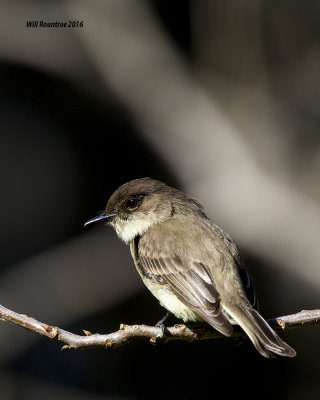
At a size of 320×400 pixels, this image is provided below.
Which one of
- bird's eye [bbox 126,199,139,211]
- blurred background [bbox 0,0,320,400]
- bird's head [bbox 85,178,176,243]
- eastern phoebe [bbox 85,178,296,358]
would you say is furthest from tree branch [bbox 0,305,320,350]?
blurred background [bbox 0,0,320,400]

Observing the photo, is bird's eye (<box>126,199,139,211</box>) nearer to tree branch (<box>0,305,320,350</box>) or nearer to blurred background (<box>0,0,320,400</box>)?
tree branch (<box>0,305,320,350</box>)

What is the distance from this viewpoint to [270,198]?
28.6ft

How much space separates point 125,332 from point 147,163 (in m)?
5.93

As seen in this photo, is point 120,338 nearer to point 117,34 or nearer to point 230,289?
point 230,289

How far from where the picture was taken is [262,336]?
12.6 feet

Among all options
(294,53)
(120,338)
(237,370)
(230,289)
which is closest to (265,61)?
(294,53)

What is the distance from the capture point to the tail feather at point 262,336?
3776 millimetres

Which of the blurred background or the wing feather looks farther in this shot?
the blurred background

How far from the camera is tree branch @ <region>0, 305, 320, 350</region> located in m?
3.46

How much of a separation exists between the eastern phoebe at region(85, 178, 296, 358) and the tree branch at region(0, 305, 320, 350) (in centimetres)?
11

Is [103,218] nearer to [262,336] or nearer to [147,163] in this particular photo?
[262,336]

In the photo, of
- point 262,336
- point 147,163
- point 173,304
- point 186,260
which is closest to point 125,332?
point 262,336

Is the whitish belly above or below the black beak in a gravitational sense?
below

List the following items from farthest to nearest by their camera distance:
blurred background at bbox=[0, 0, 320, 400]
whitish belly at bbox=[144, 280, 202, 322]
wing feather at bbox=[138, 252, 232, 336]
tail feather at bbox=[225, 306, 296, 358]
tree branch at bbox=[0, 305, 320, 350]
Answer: blurred background at bbox=[0, 0, 320, 400] → whitish belly at bbox=[144, 280, 202, 322] → wing feather at bbox=[138, 252, 232, 336] → tail feather at bbox=[225, 306, 296, 358] → tree branch at bbox=[0, 305, 320, 350]
